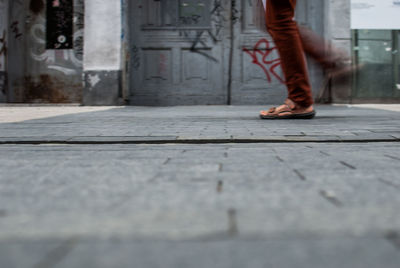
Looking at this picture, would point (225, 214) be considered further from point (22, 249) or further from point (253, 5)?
point (253, 5)

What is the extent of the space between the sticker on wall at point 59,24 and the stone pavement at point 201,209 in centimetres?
599

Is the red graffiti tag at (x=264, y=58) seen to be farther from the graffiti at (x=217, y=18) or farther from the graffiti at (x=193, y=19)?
the graffiti at (x=193, y=19)

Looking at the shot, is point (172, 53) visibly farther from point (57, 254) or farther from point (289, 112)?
point (57, 254)

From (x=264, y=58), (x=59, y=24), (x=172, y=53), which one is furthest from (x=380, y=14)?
(x=59, y=24)

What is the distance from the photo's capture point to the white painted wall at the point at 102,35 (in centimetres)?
675

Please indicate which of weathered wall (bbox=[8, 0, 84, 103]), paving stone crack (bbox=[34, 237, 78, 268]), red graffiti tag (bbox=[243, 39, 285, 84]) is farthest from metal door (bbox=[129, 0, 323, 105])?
paving stone crack (bbox=[34, 237, 78, 268])

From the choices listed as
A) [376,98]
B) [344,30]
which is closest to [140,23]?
[344,30]

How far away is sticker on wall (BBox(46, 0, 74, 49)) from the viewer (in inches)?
280

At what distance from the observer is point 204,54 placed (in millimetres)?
7184

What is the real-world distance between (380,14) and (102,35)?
4879mm

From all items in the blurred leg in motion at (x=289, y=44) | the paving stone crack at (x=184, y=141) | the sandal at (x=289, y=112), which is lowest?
the paving stone crack at (x=184, y=141)

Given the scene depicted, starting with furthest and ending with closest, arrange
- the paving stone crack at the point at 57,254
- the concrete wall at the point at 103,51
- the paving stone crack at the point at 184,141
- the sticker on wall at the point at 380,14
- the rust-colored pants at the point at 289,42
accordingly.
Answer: the sticker on wall at the point at 380,14 → the concrete wall at the point at 103,51 → the rust-colored pants at the point at 289,42 → the paving stone crack at the point at 184,141 → the paving stone crack at the point at 57,254

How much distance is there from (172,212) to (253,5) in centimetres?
686

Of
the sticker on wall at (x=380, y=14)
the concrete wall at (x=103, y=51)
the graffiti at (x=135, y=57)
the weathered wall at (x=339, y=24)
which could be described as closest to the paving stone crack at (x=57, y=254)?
the concrete wall at (x=103, y=51)
